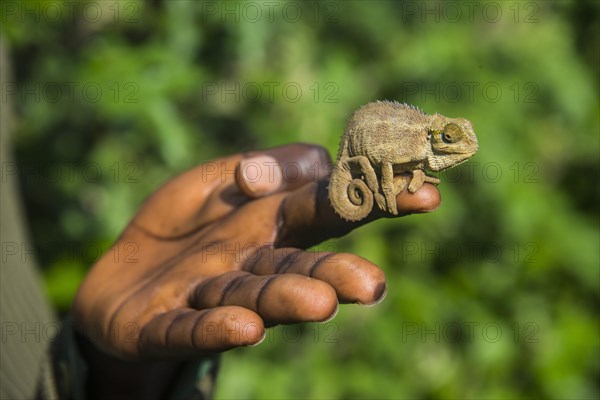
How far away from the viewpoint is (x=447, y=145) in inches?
67.5

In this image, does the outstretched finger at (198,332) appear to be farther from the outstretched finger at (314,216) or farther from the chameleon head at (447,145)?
the chameleon head at (447,145)

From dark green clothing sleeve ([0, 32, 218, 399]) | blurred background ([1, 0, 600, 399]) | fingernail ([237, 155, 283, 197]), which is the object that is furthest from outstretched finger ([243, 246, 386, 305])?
blurred background ([1, 0, 600, 399])

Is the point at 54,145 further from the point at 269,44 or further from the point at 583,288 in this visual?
the point at 583,288

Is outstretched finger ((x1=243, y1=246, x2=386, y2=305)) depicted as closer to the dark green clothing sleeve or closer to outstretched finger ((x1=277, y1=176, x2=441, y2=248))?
outstretched finger ((x1=277, y1=176, x2=441, y2=248))

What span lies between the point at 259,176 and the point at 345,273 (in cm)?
49

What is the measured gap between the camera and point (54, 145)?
3512 millimetres

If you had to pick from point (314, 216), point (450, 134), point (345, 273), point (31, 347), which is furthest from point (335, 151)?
point (345, 273)

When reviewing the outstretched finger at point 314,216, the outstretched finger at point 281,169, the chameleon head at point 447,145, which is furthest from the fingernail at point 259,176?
the chameleon head at point 447,145

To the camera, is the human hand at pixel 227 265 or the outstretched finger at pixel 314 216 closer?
the human hand at pixel 227 265

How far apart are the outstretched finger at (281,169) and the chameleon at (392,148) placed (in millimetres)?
136

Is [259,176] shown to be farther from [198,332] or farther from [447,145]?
[198,332]

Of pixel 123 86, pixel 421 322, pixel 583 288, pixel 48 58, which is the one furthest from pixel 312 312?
pixel 583 288

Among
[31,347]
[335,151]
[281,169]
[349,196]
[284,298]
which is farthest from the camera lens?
[335,151]

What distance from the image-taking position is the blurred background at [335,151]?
11.2 ft
